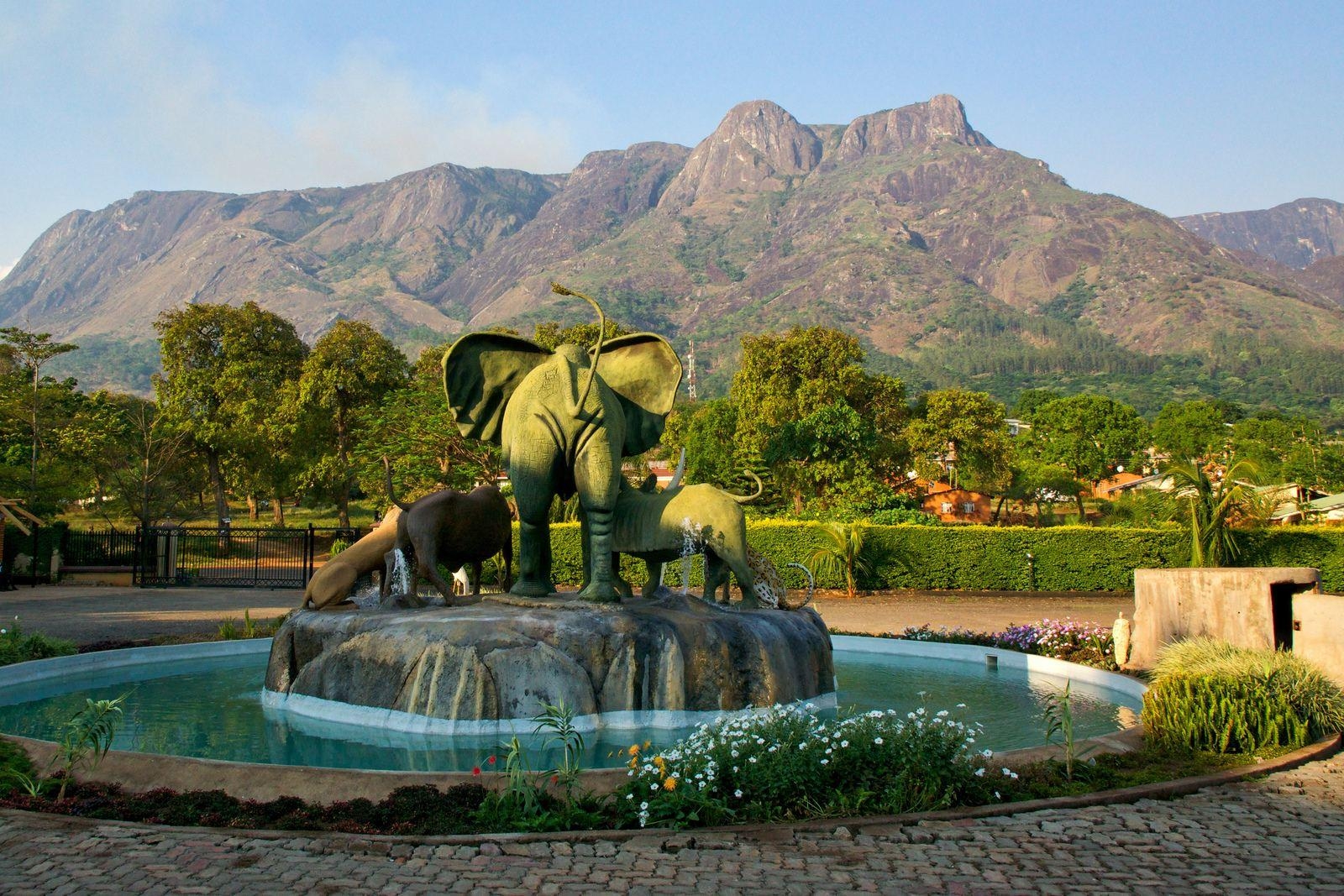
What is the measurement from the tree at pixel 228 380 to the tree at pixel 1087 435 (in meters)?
48.2

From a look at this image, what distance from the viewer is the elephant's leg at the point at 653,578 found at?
34.6 ft

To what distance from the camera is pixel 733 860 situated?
5.31 metres

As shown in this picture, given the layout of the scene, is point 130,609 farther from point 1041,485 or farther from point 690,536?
point 1041,485

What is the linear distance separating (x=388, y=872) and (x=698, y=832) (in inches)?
66.7

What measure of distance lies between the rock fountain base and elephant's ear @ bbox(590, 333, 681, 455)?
1927 millimetres

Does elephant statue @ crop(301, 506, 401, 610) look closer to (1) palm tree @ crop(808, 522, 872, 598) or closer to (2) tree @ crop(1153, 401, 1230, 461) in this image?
(1) palm tree @ crop(808, 522, 872, 598)

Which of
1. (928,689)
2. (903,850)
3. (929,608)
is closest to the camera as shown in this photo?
(903,850)

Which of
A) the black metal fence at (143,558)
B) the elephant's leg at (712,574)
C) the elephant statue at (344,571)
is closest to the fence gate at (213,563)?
the black metal fence at (143,558)

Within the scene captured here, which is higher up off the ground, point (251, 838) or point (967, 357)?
point (967, 357)

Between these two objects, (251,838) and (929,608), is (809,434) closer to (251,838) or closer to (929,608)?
(929,608)

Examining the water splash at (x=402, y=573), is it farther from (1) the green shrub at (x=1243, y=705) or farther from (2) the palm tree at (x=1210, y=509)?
(2) the palm tree at (x=1210, y=509)

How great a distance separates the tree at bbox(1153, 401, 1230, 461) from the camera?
69312mm

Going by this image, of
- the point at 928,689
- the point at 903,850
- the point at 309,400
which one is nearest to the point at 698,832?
the point at 903,850

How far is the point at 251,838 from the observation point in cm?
556
